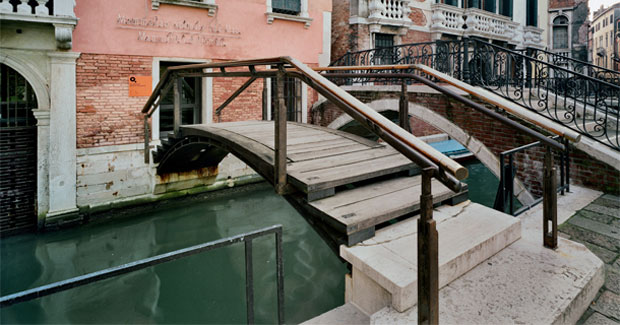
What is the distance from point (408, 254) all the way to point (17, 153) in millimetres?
7335

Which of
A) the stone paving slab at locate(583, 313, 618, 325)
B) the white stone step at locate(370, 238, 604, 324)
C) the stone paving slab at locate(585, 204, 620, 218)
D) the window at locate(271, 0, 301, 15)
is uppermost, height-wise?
the window at locate(271, 0, 301, 15)

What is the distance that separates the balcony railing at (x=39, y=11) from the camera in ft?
19.1

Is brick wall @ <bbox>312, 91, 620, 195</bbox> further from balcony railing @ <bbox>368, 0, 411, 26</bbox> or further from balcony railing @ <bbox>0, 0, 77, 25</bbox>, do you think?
balcony railing @ <bbox>0, 0, 77, 25</bbox>

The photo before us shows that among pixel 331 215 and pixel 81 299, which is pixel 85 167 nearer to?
pixel 81 299

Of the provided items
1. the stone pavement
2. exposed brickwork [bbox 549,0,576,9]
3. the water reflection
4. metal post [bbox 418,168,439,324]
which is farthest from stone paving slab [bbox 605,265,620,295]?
exposed brickwork [bbox 549,0,576,9]

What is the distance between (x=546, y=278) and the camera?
7.54 feet

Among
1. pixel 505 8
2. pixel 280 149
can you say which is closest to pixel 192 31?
pixel 280 149

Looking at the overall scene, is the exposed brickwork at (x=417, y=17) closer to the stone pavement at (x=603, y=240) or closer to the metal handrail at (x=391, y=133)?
the stone pavement at (x=603, y=240)

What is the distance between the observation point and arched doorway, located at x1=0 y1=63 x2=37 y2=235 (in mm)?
6562

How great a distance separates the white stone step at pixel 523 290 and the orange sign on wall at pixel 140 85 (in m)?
7.10

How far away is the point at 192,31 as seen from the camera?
26.3ft

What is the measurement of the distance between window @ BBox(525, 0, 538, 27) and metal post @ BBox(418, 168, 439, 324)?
1766cm

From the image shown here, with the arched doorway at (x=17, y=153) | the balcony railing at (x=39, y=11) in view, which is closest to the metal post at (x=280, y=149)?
the balcony railing at (x=39, y=11)

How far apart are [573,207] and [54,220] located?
805 cm
